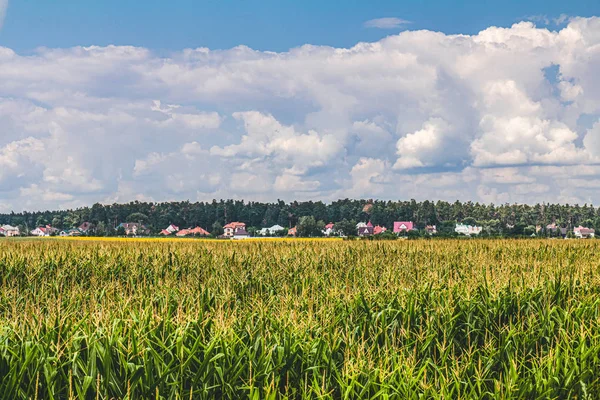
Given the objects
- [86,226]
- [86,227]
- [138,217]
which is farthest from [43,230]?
[138,217]

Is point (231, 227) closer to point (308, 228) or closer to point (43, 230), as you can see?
point (308, 228)

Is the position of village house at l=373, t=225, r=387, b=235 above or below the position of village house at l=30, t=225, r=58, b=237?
above

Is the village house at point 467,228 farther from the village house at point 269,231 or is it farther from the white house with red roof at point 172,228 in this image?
the white house with red roof at point 172,228

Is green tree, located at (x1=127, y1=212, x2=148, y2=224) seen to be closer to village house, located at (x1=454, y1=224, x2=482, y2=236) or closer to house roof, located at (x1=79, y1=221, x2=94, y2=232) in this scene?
house roof, located at (x1=79, y1=221, x2=94, y2=232)

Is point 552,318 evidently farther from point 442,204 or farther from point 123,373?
point 442,204

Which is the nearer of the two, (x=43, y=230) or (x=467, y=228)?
(x=467, y=228)

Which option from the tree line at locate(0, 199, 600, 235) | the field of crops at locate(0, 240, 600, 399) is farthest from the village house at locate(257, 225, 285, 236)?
the field of crops at locate(0, 240, 600, 399)

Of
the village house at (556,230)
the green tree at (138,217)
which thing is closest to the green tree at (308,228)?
the village house at (556,230)

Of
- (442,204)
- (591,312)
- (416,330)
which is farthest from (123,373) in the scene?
(442,204)

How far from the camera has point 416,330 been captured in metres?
9.19

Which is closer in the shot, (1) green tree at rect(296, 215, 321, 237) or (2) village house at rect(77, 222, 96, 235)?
(1) green tree at rect(296, 215, 321, 237)

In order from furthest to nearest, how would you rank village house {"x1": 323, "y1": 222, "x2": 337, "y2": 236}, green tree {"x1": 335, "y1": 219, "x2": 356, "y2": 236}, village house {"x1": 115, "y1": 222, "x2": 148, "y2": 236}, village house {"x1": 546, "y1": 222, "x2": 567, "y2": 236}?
village house {"x1": 115, "y1": 222, "x2": 148, "y2": 236}, village house {"x1": 323, "y1": 222, "x2": 337, "y2": 236}, village house {"x1": 546, "y1": 222, "x2": 567, "y2": 236}, green tree {"x1": 335, "y1": 219, "x2": 356, "y2": 236}

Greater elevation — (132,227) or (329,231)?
(132,227)

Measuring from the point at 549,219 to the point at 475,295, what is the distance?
190765 mm
